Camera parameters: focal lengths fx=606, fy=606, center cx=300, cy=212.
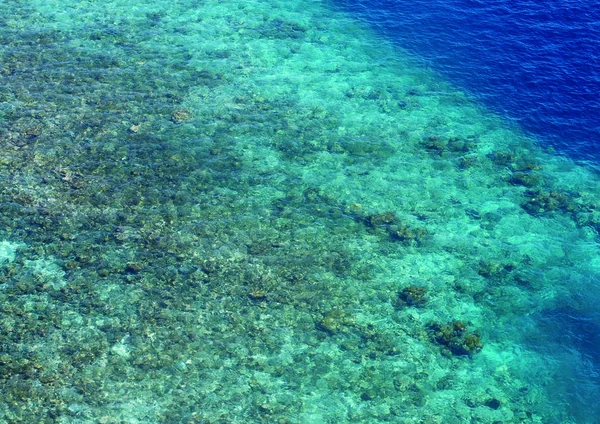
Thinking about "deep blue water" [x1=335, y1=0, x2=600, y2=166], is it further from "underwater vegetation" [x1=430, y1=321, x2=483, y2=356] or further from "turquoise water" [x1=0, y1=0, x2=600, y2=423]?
"underwater vegetation" [x1=430, y1=321, x2=483, y2=356]

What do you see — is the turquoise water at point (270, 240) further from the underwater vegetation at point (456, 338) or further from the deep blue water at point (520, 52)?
the deep blue water at point (520, 52)

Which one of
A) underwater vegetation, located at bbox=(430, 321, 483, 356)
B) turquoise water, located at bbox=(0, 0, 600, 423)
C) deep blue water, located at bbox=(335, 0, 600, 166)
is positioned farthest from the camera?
deep blue water, located at bbox=(335, 0, 600, 166)

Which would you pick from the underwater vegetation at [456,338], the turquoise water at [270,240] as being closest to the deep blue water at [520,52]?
the turquoise water at [270,240]

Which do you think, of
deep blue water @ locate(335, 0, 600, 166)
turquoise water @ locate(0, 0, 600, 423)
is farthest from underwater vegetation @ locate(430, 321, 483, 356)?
deep blue water @ locate(335, 0, 600, 166)

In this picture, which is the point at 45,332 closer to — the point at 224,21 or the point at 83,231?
the point at 83,231

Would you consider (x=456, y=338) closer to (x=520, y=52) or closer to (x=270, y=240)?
(x=270, y=240)

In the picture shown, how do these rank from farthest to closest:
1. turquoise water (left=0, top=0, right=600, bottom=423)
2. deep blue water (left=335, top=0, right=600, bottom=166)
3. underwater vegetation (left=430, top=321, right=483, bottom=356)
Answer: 1. deep blue water (left=335, top=0, right=600, bottom=166)
2. underwater vegetation (left=430, top=321, right=483, bottom=356)
3. turquoise water (left=0, top=0, right=600, bottom=423)
